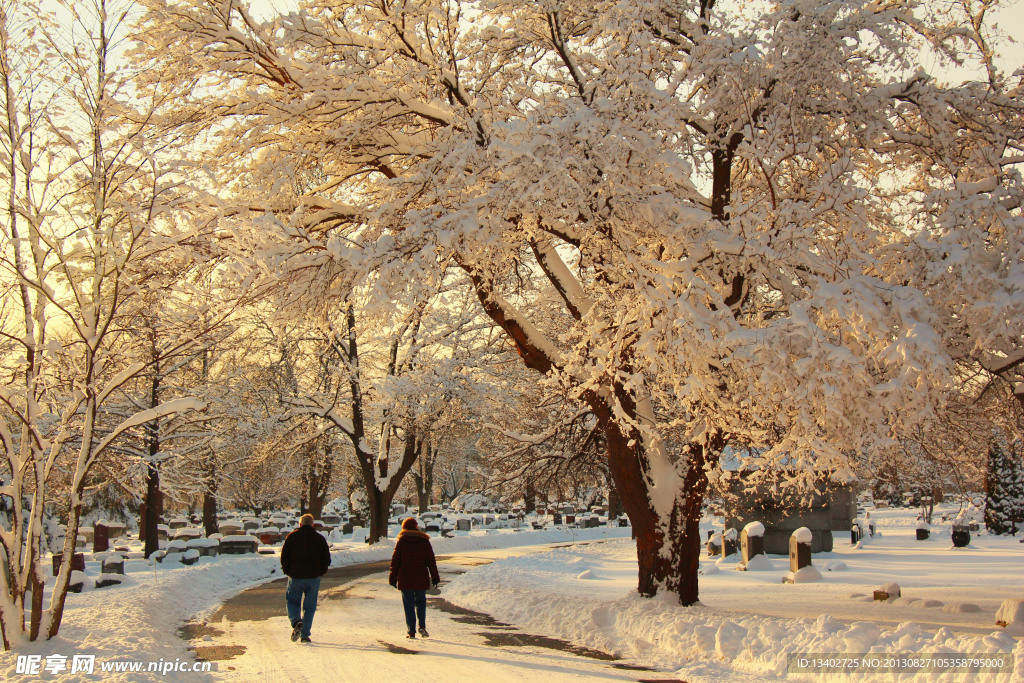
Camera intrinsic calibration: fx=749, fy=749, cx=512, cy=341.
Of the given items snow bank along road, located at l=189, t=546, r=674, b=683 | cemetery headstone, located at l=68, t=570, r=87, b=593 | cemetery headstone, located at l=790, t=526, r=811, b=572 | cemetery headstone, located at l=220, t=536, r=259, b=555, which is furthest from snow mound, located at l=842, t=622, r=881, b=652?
cemetery headstone, located at l=220, t=536, r=259, b=555

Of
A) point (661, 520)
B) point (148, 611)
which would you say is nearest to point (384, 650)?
point (661, 520)

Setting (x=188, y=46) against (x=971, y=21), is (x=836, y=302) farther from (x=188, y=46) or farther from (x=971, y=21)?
(x=188, y=46)

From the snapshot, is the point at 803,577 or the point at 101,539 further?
the point at 101,539

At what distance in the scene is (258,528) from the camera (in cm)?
3641

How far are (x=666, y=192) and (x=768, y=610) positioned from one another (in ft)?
20.5

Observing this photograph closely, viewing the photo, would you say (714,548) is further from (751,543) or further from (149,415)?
(149,415)

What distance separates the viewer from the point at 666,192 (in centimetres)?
880

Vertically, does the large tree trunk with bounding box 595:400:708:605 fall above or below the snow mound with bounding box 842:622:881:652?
above

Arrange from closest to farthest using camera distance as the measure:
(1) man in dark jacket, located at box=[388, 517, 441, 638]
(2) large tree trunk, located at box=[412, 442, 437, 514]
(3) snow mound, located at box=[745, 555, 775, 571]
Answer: (1) man in dark jacket, located at box=[388, 517, 441, 638], (3) snow mound, located at box=[745, 555, 775, 571], (2) large tree trunk, located at box=[412, 442, 437, 514]

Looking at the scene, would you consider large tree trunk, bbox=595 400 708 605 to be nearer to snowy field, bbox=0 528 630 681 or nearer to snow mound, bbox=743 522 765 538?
snowy field, bbox=0 528 630 681

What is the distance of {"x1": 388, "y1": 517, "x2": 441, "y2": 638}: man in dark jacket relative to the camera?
9086mm

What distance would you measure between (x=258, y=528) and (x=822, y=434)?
110 feet

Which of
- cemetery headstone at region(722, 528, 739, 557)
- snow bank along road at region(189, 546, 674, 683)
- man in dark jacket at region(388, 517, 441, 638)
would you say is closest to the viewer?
snow bank along road at region(189, 546, 674, 683)

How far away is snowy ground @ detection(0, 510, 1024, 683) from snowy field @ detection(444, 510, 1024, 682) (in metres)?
0.02
